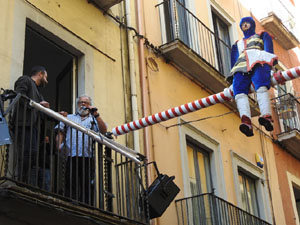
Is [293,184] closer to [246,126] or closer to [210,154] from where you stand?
[210,154]

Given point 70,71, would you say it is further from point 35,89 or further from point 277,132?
point 277,132

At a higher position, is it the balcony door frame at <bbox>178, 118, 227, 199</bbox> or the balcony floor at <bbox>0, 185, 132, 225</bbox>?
the balcony door frame at <bbox>178, 118, 227, 199</bbox>

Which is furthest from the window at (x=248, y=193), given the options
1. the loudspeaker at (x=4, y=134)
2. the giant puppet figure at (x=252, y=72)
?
the loudspeaker at (x=4, y=134)

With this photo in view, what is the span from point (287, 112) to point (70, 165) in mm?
8936

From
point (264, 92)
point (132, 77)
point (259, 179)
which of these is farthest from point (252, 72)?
point (259, 179)

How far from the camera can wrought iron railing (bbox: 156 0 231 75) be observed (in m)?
11.4

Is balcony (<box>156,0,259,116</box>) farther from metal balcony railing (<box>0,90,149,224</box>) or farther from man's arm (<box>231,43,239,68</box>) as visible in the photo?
metal balcony railing (<box>0,90,149,224</box>)

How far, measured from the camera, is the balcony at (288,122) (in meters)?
14.1

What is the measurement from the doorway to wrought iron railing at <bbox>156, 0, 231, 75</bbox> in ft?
7.85

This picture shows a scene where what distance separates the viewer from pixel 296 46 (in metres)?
17.8

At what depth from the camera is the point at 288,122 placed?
14.8 m

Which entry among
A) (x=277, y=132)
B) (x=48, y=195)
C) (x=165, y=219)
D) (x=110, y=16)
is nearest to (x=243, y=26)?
(x=110, y=16)

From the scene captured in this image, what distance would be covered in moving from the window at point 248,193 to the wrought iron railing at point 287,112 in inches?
92.5

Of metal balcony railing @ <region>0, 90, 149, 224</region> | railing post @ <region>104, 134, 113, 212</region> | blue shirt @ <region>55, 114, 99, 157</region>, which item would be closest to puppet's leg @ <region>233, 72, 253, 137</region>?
metal balcony railing @ <region>0, 90, 149, 224</region>
